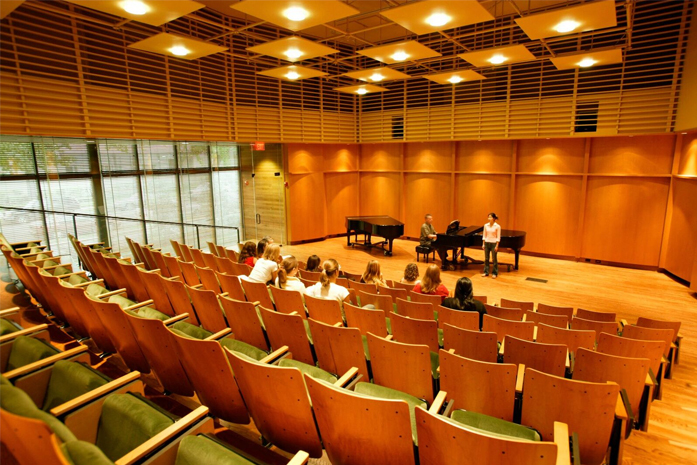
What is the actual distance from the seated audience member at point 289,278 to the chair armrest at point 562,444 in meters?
2.93

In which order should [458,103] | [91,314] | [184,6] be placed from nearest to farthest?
[91,314]
[184,6]
[458,103]

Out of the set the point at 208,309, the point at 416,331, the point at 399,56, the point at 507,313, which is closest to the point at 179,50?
the point at 399,56

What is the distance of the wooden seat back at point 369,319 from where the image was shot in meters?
3.62

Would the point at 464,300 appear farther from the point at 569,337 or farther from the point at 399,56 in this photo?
the point at 399,56

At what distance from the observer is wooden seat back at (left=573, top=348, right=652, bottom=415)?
288cm

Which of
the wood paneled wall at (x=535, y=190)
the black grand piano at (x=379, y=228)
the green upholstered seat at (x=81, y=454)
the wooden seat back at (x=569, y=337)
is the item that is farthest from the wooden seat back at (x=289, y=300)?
the wood paneled wall at (x=535, y=190)

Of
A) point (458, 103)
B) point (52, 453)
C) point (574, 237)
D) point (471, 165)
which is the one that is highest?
point (458, 103)

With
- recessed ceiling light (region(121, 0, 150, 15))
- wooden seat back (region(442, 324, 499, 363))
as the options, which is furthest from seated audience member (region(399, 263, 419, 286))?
recessed ceiling light (region(121, 0, 150, 15))

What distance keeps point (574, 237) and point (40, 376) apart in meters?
10.5

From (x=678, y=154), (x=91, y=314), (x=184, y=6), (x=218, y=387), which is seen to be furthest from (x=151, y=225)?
(x=678, y=154)

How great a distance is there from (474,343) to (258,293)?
2322 mm

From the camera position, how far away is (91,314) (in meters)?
3.21

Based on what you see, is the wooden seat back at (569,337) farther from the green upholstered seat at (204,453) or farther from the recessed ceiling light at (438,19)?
the recessed ceiling light at (438,19)

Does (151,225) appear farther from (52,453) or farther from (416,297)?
(52,453)
